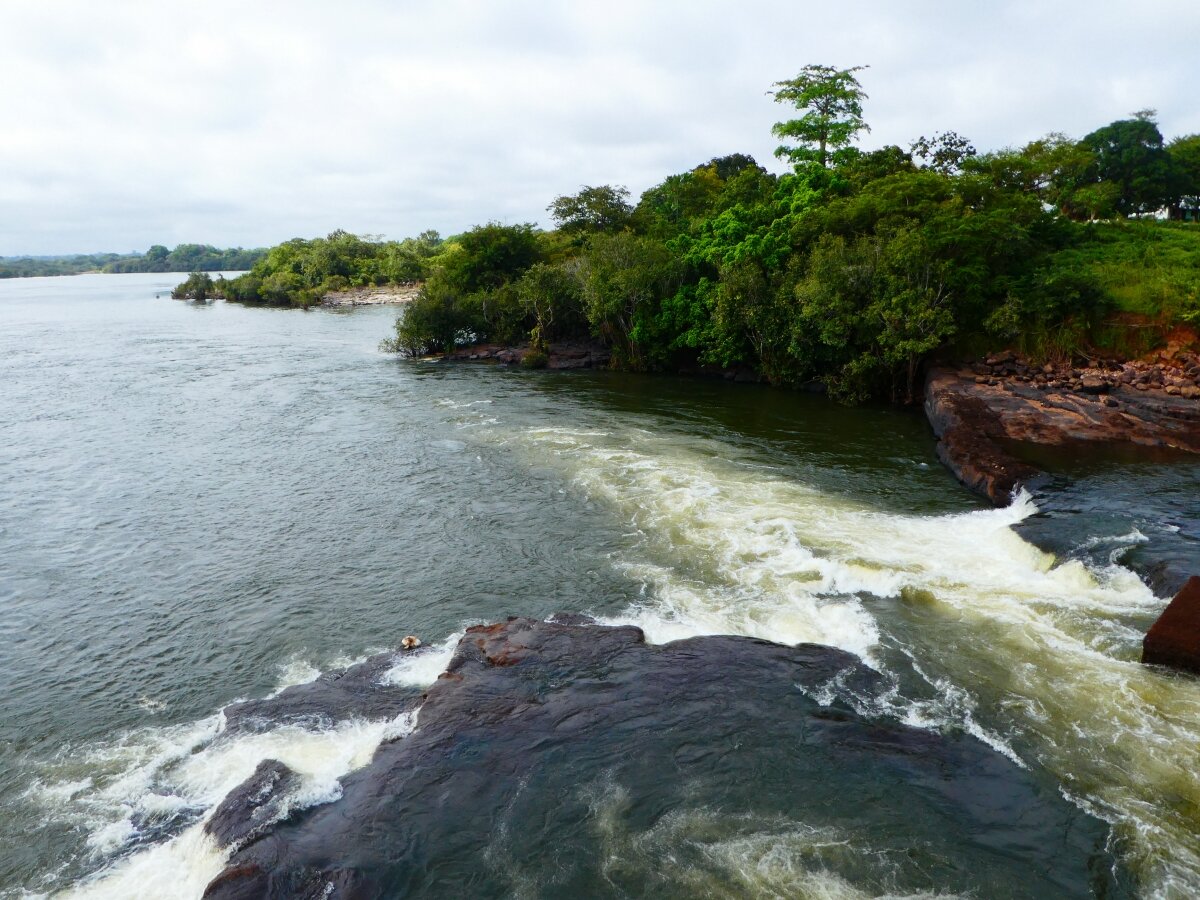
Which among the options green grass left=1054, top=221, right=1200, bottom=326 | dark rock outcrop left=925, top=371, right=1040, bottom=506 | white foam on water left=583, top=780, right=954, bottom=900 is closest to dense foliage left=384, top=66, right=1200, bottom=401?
green grass left=1054, top=221, right=1200, bottom=326

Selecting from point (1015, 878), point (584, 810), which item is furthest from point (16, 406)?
point (1015, 878)

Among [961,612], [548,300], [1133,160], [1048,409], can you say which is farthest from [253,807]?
[1133,160]

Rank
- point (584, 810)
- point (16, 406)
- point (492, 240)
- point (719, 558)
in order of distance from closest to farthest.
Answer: point (584, 810), point (719, 558), point (16, 406), point (492, 240)

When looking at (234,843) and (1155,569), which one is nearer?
(234,843)

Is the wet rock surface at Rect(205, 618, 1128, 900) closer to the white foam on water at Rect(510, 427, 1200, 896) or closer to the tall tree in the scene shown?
the white foam on water at Rect(510, 427, 1200, 896)

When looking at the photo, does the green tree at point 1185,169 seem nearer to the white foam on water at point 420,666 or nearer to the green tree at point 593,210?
the green tree at point 593,210

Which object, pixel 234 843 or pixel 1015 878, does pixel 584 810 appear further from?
pixel 1015 878
